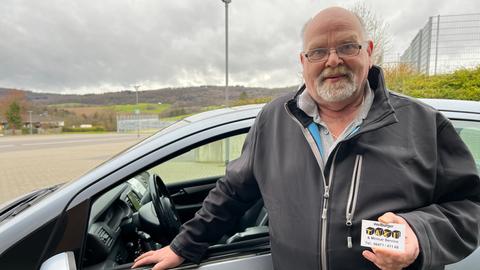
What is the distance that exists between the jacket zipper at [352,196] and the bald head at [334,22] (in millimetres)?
545

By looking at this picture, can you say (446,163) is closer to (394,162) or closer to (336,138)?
(394,162)

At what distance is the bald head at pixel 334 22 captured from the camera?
1289 mm

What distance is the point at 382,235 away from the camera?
0.96 metres

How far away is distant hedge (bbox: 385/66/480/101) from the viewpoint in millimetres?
7938

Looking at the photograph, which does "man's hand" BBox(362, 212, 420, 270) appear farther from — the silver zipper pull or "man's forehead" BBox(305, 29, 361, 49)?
"man's forehead" BBox(305, 29, 361, 49)

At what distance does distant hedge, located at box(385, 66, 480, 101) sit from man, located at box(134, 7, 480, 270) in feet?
22.4

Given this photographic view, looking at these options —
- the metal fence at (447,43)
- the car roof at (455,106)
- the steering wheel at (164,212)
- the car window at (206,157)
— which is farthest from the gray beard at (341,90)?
the metal fence at (447,43)

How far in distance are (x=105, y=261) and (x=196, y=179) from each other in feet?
4.58

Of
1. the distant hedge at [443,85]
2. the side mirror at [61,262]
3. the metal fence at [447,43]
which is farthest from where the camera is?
the metal fence at [447,43]

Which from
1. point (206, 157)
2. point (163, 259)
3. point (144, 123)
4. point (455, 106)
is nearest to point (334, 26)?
point (455, 106)

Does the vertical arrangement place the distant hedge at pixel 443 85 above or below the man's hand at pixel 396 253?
above

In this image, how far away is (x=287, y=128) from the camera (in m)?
1.30

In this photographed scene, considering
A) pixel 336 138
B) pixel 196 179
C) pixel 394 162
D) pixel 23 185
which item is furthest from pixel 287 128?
pixel 23 185

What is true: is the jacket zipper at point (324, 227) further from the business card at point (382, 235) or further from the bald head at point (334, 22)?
the bald head at point (334, 22)
